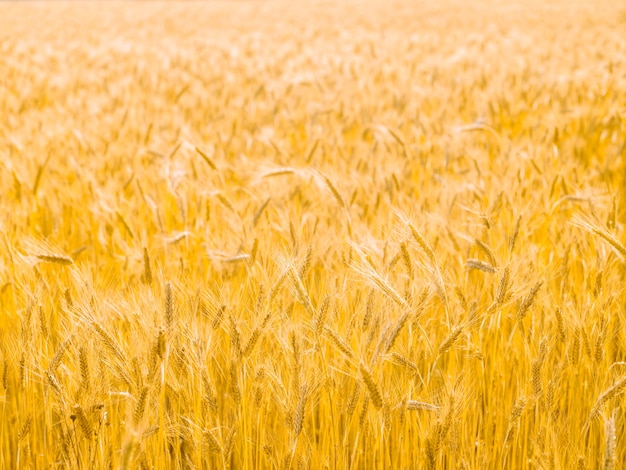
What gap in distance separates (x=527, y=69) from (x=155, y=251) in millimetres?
5108

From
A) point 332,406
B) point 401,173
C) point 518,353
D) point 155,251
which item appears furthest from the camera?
point 401,173

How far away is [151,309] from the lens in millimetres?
1329

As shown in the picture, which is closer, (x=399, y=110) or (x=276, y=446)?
(x=276, y=446)

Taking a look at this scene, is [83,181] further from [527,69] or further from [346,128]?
[527,69]

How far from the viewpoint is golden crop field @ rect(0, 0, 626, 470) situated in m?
1.24

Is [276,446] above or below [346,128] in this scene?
below

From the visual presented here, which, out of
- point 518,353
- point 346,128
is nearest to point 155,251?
point 518,353

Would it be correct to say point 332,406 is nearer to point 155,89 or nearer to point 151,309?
point 151,309

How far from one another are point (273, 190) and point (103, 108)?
8.32ft

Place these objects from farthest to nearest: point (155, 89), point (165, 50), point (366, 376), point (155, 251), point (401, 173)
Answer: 1. point (165, 50)
2. point (155, 89)
3. point (401, 173)
4. point (155, 251)
5. point (366, 376)

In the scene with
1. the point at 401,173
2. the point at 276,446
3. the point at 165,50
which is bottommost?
the point at 276,446

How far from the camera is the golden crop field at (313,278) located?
4.08 feet

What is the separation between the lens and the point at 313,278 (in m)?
1.82

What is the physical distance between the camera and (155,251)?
7.15ft
